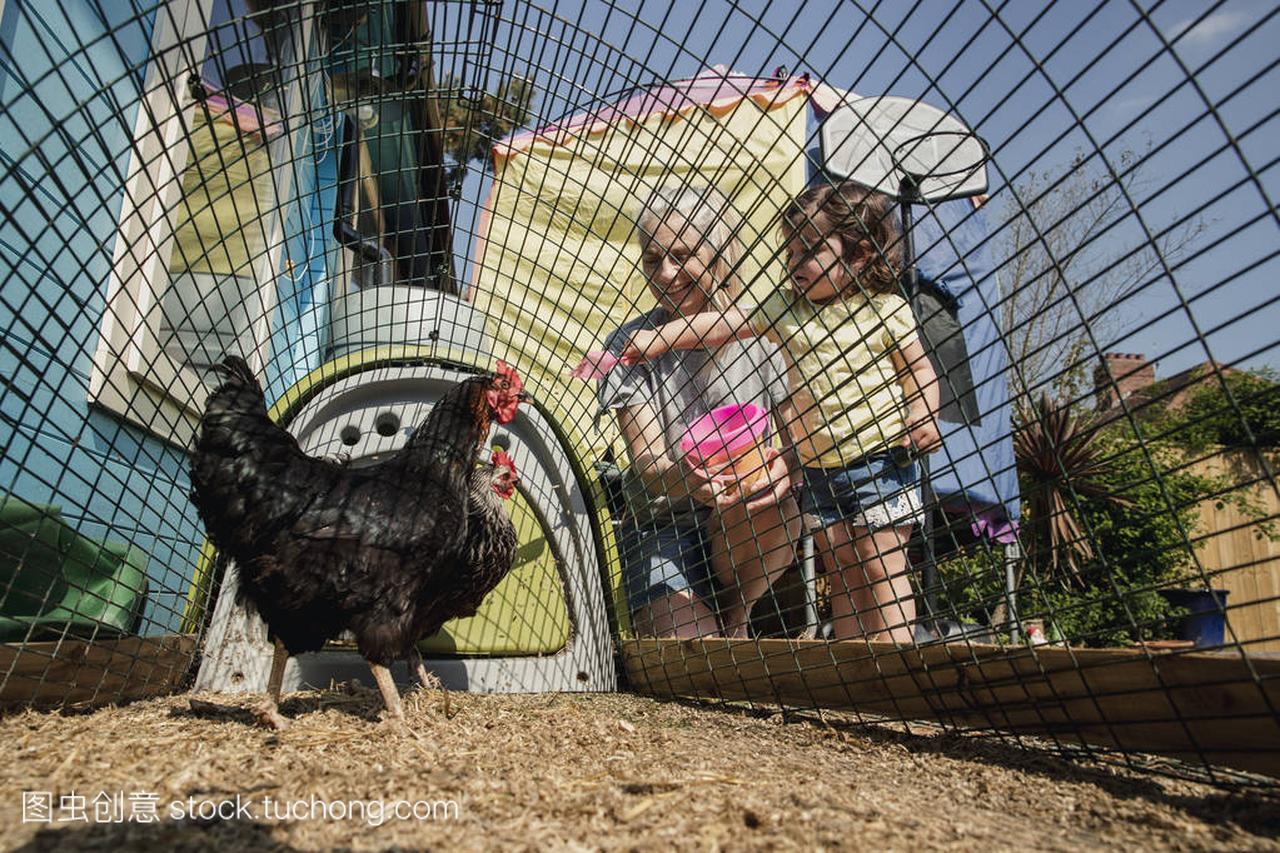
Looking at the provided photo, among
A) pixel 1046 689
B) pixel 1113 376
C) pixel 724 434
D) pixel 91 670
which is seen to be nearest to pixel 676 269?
pixel 724 434

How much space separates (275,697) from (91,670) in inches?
17.4

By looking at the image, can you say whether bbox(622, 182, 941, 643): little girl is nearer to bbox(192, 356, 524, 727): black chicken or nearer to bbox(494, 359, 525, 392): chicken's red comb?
bbox(494, 359, 525, 392): chicken's red comb

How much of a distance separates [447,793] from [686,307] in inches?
69.5

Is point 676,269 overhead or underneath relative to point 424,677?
overhead

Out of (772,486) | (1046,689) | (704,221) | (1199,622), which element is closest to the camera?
(1046,689)

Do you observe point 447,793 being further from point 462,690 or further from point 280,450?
point 462,690

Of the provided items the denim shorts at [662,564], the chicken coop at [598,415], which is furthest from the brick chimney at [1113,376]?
the denim shorts at [662,564]

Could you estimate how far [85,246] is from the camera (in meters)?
2.64

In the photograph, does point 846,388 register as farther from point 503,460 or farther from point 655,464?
point 503,460

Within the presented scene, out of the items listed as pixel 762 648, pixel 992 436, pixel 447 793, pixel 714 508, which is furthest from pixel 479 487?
pixel 992 436

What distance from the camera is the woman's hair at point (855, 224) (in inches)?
68.9

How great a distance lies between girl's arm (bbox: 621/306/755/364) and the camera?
2420 mm

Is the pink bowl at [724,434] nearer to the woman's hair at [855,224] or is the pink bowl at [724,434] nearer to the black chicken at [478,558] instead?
the woman's hair at [855,224]

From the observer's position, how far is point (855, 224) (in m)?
1.94
